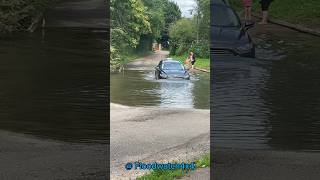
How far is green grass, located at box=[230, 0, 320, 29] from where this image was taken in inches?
220

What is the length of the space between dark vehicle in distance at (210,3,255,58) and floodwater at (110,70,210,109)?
14.6 inches

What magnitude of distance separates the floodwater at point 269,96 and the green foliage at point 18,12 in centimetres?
206

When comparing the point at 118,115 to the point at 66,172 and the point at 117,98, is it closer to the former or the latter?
the point at 117,98

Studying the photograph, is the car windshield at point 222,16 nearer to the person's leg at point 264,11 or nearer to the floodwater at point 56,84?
the person's leg at point 264,11

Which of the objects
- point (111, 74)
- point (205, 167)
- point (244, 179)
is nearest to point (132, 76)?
point (111, 74)

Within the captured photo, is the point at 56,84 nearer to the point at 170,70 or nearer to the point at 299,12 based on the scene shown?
the point at 170,70

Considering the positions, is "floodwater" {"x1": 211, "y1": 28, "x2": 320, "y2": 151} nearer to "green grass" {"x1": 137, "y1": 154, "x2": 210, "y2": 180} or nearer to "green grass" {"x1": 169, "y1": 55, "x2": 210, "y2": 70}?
"green grass" {"x1": 169, "y1": 55, "x2": 210, "y2": 70}

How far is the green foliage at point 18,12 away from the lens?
5.96m

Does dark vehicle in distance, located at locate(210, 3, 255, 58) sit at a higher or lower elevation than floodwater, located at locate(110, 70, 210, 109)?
higher

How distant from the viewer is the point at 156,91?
227 inches

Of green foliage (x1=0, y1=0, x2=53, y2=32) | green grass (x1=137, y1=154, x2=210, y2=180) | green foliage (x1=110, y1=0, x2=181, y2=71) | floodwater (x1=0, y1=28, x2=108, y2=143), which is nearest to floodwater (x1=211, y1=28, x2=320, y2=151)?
Result: green grass (x1=137, y1=154, x2=210, y2=180)

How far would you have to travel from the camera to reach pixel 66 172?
522cm

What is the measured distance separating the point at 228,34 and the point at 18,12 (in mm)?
2340

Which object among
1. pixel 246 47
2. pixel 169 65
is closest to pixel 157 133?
pixel 169 65
